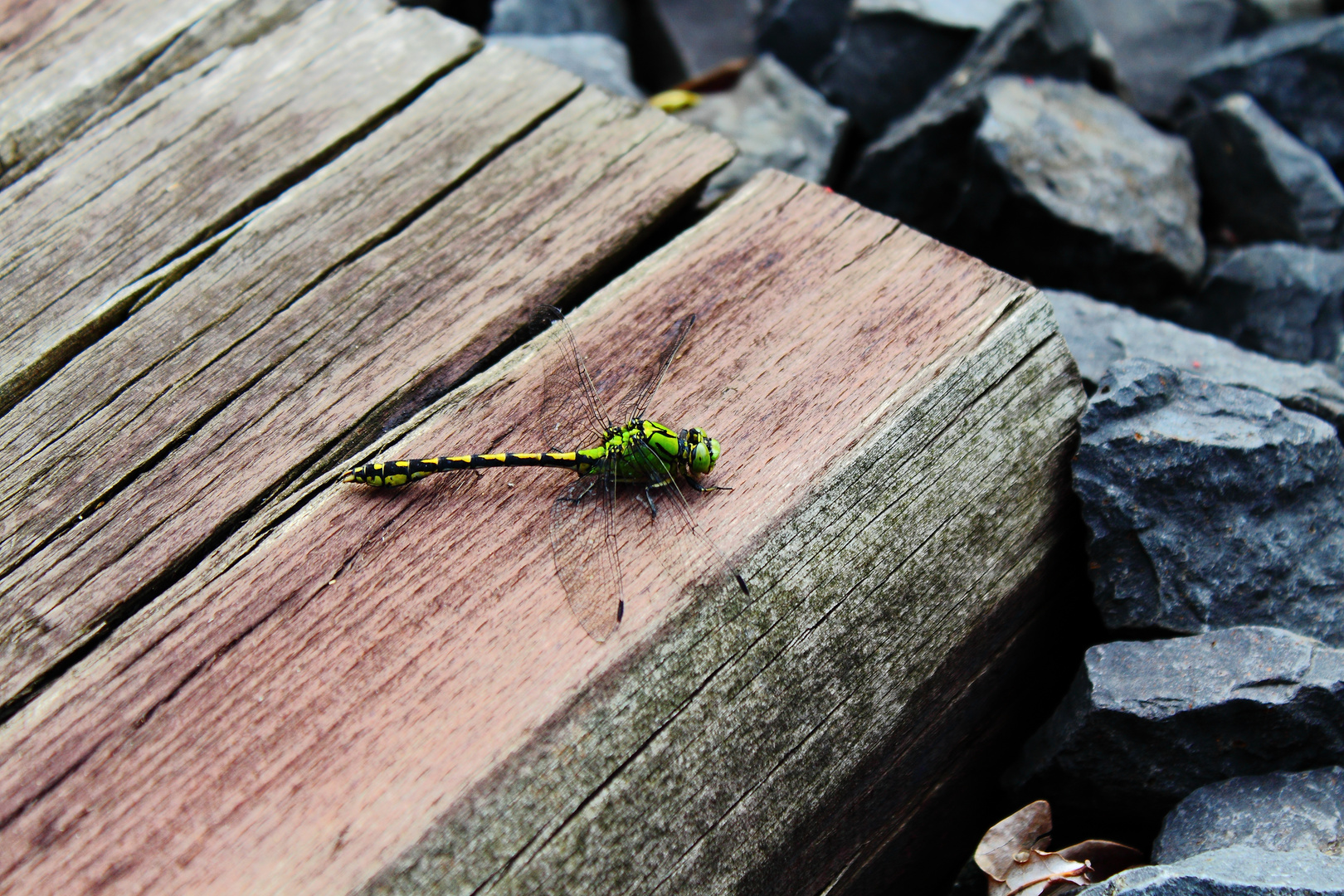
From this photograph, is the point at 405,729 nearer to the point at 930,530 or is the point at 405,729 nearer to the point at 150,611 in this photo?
the point at 150,611

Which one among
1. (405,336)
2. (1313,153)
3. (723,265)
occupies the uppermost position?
(405,336)

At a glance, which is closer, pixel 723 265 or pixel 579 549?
pixel 579 549

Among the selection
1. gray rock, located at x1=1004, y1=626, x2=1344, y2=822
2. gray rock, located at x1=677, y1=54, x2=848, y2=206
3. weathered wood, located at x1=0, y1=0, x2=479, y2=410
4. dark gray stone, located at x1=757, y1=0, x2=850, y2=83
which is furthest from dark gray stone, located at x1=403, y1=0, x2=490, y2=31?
gray rock, located at x1=1004, y1=626, x2=1344, y2=822

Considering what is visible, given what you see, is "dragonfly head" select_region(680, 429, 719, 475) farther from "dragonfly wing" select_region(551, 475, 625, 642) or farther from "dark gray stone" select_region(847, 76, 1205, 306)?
"dark gray stone" select_region(847, 76, 1205, 306)

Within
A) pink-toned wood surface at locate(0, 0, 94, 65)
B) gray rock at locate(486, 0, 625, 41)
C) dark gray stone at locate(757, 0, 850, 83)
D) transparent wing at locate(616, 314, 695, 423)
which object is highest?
pink-toned wood surface at locate(0, 0, 94, 65)

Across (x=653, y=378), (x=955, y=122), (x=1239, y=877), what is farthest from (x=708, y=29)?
(x=1239, y=877)

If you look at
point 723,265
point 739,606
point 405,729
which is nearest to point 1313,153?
point 723,265

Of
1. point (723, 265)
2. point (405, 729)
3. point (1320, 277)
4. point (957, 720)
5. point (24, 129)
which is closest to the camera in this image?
point (405, 729)
